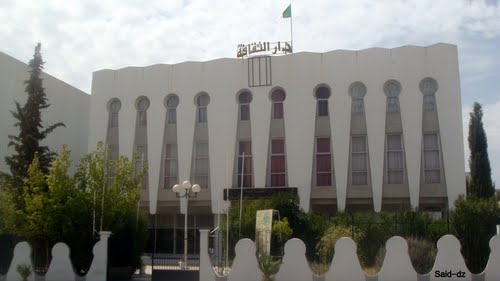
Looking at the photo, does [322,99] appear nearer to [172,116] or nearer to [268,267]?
[172,116]

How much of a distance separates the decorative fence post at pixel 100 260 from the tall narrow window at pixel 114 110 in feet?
61.9

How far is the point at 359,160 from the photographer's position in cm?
3428

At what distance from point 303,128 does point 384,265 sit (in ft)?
53.8

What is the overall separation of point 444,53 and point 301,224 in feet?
46.3

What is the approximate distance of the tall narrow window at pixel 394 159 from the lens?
33656 mm

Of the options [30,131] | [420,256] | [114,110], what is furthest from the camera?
[114,110]

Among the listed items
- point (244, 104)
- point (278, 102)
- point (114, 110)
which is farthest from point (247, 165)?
point (114, 110)

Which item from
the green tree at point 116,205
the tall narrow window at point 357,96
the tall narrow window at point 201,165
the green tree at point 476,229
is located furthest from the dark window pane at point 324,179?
the green tree at point 476,229

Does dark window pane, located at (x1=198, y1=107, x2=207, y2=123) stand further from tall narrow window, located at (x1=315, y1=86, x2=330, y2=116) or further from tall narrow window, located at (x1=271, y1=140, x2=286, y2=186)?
tall narrow window, located at (x1=315, y1=86, x2=330, y2=116)

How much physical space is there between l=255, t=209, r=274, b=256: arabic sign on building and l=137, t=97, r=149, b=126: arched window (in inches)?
709

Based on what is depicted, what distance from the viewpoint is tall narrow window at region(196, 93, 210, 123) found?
121ft

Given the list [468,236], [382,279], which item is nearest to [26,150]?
[382,279]

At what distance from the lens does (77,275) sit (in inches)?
853

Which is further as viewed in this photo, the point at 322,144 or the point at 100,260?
the point at 322,144
